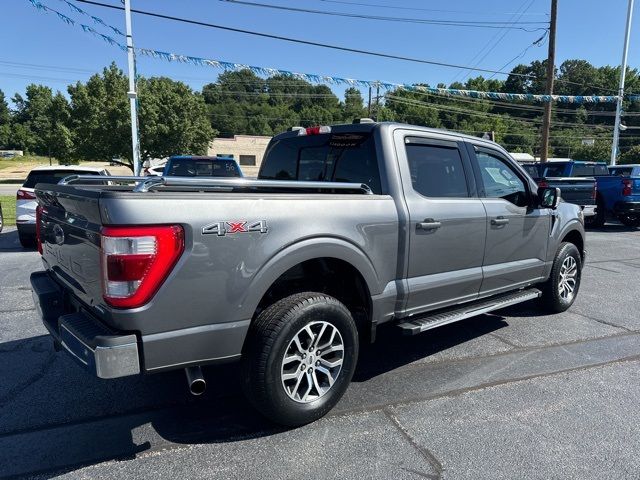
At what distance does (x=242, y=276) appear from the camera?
2648 mm

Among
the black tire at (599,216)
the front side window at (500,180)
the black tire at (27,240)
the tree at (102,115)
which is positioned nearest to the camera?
the front side window at (500,180)

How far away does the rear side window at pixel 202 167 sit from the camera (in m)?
10.6

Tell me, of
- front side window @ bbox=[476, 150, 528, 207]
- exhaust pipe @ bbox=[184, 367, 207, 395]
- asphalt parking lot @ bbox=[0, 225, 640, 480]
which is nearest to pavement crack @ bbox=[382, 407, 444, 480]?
asphalt parking lot @ bbox=[0, 225, 640, 480]

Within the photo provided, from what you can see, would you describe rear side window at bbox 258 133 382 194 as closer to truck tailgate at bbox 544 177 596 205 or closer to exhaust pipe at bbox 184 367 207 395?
exhaust pipe at bbox 184 367 207 395

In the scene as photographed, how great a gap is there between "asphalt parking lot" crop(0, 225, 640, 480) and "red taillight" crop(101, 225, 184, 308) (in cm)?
101

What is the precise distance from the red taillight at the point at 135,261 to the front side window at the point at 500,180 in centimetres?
307

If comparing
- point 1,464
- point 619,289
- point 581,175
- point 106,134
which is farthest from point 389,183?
point 106,134

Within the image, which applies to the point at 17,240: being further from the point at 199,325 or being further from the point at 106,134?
the point at 106,134

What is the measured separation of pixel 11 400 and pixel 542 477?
11.5ft

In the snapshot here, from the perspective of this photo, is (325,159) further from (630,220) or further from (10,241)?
(630,220)

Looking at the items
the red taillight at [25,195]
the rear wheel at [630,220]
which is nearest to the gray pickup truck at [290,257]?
the red taillight at [25,195]

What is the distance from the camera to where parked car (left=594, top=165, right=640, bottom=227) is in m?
13.2

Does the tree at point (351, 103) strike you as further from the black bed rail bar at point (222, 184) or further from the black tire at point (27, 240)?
the black bed rail bar at point (222, 184)

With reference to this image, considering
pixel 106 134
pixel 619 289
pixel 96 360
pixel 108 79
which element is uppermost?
pixel 108 79
